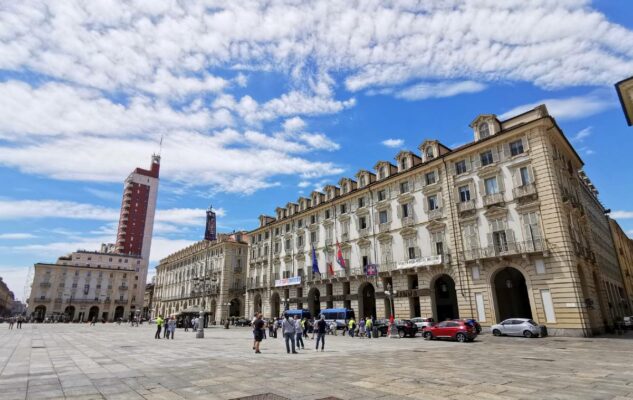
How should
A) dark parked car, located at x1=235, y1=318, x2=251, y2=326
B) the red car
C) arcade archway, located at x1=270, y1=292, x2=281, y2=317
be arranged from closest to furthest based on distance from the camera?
the red car → arcade archway, located at x1=270, y1=292, x2=281, y2=317 → dark parked car, located at x1=235, y1=318, x2=251, y2=326

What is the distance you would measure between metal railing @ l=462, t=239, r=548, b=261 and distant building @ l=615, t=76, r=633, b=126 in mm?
15053

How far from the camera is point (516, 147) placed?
1234 inches

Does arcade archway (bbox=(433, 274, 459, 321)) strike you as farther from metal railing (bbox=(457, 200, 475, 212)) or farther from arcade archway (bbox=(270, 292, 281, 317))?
arcade archway (bbox=(270, 292, 281, 317))

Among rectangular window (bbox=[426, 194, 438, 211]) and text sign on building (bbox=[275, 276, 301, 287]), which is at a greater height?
rectangular window (bbox=[426, 194, 438, 211])

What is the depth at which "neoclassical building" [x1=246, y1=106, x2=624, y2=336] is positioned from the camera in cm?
2836

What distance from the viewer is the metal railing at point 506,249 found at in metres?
28.4

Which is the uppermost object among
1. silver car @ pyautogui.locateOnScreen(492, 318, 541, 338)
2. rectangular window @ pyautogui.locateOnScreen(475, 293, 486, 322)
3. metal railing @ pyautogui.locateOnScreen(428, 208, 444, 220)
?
metal railing @ pyautogui.locateOnScreen(428, 208, 444, 220)

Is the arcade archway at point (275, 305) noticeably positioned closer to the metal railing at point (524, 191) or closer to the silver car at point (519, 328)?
the silver car at point (519, 328)

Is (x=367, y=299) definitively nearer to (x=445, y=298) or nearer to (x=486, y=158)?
(x=445, y=298)

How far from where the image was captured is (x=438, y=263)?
34.3m

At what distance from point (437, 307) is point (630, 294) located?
4245 centimetres

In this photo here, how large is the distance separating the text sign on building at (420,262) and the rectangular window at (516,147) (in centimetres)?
1105

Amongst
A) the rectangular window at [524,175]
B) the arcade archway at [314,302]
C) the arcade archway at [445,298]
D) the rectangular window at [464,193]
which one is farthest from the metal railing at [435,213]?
the arcade archway at [314,302]

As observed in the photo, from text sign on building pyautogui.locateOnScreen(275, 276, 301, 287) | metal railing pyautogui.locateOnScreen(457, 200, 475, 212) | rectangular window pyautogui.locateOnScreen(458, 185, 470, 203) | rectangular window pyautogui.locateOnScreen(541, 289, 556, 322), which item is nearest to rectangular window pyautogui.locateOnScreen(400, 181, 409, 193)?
rectangular window pyautogui.locateOnScreen(458, 185, 470, 203)
